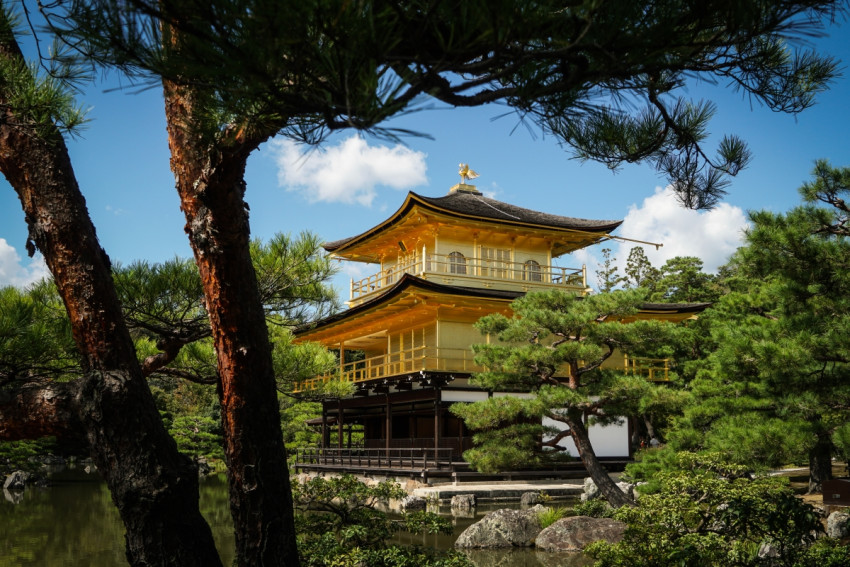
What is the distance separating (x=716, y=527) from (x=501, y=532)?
3043 mm

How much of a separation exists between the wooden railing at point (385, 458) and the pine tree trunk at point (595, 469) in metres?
3.93

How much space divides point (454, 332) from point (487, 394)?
192cm

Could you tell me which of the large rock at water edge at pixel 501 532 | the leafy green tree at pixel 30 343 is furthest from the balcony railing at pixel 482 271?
the leafy green tree at pixel 30 343

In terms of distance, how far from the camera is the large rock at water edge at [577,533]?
916cm

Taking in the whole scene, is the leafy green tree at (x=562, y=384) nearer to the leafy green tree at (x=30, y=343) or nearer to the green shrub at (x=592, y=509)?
the green shrub at (x=592, y=509)

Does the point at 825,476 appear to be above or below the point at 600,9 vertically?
below

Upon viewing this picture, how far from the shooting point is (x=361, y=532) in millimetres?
5324

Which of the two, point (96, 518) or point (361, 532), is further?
point (96, 518)

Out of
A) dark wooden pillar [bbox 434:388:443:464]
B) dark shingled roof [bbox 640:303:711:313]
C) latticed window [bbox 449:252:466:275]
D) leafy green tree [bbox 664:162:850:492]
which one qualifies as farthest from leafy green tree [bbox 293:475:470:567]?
dark shingled roof [bbox 640:303:711:313]

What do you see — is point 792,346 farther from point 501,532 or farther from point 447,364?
point 447,364

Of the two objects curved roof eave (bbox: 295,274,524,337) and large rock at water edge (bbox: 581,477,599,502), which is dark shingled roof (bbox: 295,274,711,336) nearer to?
curved roof eave (bbox: 295,274,524,337)

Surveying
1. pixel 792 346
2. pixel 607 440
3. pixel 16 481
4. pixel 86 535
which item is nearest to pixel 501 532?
pixel 792 346

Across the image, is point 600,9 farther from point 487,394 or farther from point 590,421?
point 487,394

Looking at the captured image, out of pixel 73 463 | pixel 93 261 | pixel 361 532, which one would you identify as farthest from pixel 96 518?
pixel 73 463
